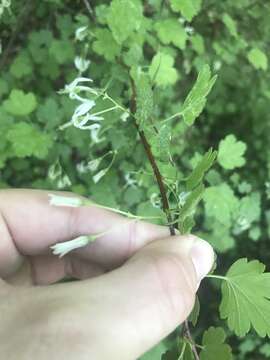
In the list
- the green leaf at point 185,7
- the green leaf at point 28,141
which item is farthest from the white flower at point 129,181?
the green leaf at point 185,7

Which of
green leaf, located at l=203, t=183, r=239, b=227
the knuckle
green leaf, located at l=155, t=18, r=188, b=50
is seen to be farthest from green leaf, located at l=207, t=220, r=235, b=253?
the knuckle

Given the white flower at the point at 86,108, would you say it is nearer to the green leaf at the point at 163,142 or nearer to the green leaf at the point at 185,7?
the green leaf at the point at 163,142

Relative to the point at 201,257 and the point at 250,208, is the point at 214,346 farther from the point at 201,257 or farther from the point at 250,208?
the point at 250,208

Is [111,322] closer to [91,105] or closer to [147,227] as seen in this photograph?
[147,227]

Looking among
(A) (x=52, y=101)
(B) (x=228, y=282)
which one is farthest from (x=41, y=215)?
(A) (x=52, y=101)

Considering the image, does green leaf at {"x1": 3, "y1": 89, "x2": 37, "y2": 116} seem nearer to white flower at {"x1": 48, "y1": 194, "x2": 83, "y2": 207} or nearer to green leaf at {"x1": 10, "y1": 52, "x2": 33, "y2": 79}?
green leaf at {"x1": 10, "y1": 52, "x2": 33, "y2": 79}
